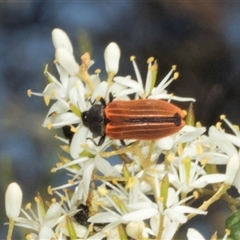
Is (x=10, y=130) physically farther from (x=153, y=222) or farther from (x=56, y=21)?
(x=153, y=222)

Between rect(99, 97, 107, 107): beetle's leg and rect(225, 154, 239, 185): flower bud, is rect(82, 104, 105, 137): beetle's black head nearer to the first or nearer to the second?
rect(99, 97, 107, 107): beetle's leg

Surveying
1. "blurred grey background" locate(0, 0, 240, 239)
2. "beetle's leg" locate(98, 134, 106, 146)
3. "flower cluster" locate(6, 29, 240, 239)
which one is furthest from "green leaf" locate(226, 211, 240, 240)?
"blurred grey background" locate(0, 0, 240, 239)

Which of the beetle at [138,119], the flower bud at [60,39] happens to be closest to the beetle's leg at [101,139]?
the beetle at [138,119]

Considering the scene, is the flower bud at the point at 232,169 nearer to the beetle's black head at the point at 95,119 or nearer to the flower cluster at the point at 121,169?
the flower cluster at the point at 121,169

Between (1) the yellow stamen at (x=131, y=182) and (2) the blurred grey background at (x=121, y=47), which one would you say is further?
(2) the blurred grey background at (x=121, y=47)

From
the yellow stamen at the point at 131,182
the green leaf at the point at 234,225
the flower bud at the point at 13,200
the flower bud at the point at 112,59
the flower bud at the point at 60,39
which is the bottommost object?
the green leaf at the point at 234,225

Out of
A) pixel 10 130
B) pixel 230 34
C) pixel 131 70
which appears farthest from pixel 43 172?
pixel 230 34
